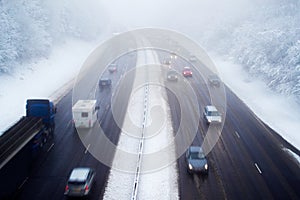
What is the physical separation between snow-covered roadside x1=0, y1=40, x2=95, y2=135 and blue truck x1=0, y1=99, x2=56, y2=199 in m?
4.33

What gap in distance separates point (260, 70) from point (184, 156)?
3591 centimetres

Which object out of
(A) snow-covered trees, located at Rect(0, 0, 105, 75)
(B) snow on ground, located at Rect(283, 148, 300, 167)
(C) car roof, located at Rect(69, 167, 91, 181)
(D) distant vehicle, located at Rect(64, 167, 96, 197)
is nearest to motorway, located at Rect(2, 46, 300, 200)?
(B) snow on ground, located at Rect(283, 148, 300, 167)

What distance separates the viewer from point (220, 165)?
23.7 m

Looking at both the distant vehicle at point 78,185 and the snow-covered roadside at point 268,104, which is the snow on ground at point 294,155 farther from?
the distant vehicle at point 78,185

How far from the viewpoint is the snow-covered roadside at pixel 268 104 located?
106 ft

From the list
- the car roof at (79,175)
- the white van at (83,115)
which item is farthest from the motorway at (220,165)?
the car roof at (79,175)

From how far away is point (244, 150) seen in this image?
2638 cm

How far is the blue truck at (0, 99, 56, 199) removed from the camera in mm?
17266

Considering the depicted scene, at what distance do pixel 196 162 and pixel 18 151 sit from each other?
1255 cm

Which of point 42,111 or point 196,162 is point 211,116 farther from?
point 42,111

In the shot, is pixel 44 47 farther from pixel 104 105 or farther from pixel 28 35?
pixel 104 105

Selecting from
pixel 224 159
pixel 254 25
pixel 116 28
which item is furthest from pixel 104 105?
pixel 116 28

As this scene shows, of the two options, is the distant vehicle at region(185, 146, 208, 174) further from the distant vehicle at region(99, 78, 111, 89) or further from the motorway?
the distant vehicle at region(99, 78, 111, 89)

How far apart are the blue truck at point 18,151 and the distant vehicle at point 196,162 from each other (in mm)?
11766
